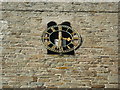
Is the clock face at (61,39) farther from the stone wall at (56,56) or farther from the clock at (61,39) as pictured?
the stone wall at (56,56)

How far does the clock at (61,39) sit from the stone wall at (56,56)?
0.18m

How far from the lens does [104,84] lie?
953cm

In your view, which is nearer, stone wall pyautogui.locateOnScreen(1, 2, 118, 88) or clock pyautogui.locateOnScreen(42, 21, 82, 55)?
stone wall pyautogui.locateOnScreen(1, 2, 118, 88)

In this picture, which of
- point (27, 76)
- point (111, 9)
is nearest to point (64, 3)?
point (111, 9)

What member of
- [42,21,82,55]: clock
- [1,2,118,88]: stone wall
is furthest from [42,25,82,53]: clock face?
[1,2,118,88]: stone wall

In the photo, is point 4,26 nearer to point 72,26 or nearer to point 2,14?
point 2,14

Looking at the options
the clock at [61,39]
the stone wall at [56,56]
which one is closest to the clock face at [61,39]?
the clock at [61,39]

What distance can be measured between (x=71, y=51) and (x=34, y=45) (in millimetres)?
1194

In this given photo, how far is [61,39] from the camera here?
33.3ft

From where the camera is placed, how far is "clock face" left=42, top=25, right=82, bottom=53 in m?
10.1

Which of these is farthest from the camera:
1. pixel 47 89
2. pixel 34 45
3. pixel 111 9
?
pixel 111 9

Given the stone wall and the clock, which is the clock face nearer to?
the clock

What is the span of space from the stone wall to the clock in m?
Result: 0.18

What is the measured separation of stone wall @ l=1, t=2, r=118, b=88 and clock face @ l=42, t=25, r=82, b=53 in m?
0.19
